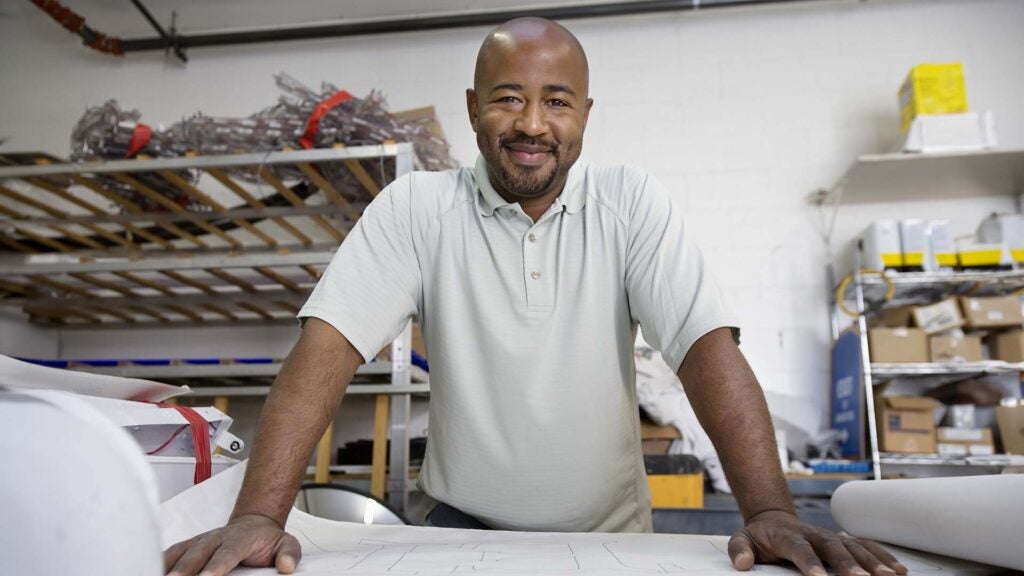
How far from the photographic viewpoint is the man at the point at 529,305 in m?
1.13

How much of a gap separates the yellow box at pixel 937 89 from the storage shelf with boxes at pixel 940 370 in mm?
761

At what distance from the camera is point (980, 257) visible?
341 centimetres

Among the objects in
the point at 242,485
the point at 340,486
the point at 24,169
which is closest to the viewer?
the point at 242,485

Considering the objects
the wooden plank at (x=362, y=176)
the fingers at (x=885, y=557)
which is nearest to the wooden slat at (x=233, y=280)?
the wooden plank at (x=362, y=176)

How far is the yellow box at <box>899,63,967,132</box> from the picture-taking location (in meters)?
3.47

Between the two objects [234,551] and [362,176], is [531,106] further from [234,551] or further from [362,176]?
[362,176]

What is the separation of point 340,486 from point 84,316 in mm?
2698

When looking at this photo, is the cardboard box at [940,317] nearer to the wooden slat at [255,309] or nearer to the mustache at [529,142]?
the mustache at [529,142]

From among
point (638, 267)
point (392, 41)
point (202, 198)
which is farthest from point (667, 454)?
point (392, 41)

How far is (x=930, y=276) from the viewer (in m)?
3.40

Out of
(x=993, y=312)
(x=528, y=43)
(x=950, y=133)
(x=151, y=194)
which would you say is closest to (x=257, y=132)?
(x=151, y=194)

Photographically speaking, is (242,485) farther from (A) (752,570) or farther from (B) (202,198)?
(B) (202,198)

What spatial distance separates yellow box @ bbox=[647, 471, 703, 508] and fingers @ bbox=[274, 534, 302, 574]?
212 cm

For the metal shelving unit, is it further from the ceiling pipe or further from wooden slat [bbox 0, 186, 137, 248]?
the ceiling pipe
